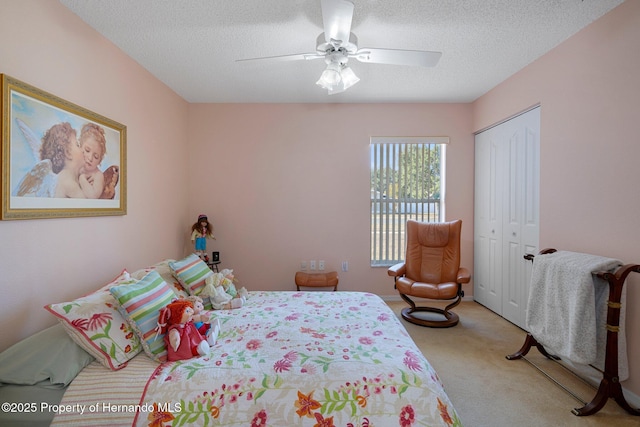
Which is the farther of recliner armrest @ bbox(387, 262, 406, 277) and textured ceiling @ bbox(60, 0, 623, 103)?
recliner armrest @ bbox(387, 262, 406, 277)

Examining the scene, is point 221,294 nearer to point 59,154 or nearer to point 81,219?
point 81,219

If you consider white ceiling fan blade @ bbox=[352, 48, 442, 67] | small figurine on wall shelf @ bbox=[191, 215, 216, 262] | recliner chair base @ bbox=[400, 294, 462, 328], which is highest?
white ceiling fan blade @ bbox=[352, 48, 442, 67]

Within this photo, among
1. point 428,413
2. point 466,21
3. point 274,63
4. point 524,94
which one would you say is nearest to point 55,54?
point 274,63

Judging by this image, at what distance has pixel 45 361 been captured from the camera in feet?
4.43

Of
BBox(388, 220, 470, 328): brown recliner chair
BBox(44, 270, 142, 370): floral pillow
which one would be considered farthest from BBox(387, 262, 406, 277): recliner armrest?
BBox(44, 270, 142, 370): floral pillow

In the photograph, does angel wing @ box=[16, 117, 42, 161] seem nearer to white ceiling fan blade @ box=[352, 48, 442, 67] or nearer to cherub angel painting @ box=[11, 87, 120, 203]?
cherub angel painting @ box=[11, 87, 120, 203]

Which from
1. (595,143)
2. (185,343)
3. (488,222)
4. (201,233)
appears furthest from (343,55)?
(488,222)

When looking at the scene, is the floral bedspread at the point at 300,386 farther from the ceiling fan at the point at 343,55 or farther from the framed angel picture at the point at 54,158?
the ceiling fan at the point at 343,55

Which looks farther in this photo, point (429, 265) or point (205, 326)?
point (429, 265)

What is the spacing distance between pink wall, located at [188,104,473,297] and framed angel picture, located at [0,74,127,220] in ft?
4.85

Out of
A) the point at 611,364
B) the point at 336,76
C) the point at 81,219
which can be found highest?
the point at 336,76

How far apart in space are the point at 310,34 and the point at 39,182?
6.73ft

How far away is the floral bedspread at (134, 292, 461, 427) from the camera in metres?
1.23

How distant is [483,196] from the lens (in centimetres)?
372
